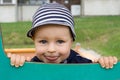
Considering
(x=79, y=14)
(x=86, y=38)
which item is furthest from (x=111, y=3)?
(x=86, y=38)

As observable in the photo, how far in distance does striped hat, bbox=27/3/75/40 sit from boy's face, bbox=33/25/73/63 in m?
0.03

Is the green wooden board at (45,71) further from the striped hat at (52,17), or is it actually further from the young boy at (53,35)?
the striped hat at (52,17)

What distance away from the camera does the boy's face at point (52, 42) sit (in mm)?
2625

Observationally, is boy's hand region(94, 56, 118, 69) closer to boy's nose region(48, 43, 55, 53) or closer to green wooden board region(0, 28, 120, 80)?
green wooden board region(0, 28, 120, 80)

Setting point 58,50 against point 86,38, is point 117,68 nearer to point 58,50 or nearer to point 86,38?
point 58,50

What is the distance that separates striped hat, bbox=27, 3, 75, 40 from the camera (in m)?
2.68

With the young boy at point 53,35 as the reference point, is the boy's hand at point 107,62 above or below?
below

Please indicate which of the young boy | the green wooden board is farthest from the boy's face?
the green wooden board

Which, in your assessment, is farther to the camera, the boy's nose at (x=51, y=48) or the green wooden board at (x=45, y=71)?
the boy's nose at (x=51, y=48)

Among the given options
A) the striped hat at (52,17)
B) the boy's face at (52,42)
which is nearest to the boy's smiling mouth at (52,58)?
the boy's face at (52,42)

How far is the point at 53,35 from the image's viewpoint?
103 inches

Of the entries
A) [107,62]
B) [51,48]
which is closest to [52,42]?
[51,48]

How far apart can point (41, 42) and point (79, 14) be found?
77.8 feet

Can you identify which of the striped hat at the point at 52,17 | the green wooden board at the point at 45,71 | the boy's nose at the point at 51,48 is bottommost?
the green wooden board at the point at 45,71
